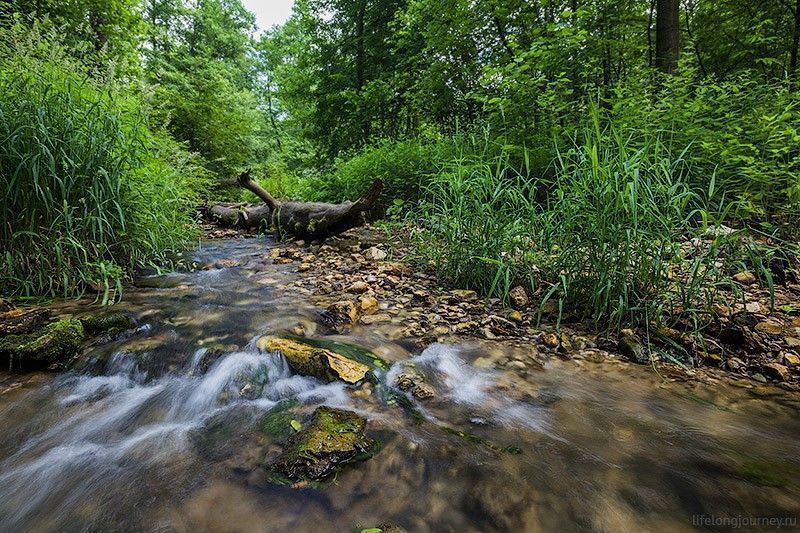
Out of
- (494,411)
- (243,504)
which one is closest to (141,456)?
(243,504)

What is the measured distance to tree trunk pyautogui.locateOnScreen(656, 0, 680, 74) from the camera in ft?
15.8

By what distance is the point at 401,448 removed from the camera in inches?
54.9

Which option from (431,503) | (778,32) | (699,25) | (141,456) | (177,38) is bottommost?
(431,503)

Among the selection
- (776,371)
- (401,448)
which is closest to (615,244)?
(776,371)

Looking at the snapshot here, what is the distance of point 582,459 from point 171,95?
11479 millimetres

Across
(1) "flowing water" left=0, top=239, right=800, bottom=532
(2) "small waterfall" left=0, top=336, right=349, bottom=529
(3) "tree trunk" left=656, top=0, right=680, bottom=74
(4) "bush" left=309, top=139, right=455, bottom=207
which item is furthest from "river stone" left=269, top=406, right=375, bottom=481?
(3) "tree trunk" left=656, top=0, right=680, bottom=74

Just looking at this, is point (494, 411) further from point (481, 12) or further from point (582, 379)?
point (481, 12)

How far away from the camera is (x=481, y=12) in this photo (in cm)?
580

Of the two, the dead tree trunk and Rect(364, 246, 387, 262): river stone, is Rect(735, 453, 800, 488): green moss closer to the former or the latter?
Rect(364, 246, 387, 262): river stone

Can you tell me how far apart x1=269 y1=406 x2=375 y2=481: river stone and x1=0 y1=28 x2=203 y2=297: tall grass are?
6.81 feet

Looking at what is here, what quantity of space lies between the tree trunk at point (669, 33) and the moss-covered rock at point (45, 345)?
22.0ft

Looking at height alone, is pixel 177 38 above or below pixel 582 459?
above

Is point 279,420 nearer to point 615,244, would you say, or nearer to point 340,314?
point 340,314

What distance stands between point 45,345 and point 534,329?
2.70 m
